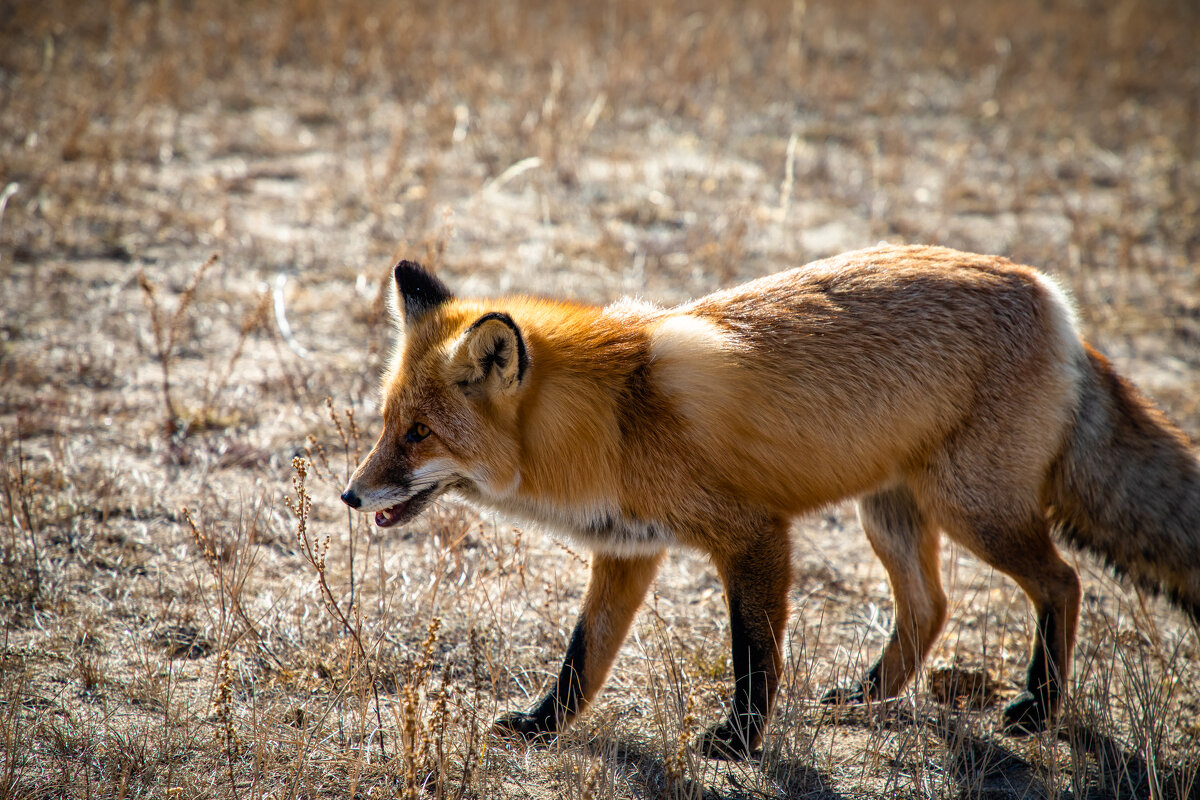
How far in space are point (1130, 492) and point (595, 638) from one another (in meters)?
1.84

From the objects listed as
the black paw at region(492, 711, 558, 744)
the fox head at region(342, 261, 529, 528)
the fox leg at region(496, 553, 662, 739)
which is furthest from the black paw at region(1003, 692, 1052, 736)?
the fox head at region(342, 261, 529, 528)

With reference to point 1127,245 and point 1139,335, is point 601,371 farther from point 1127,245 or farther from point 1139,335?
point 1127,245

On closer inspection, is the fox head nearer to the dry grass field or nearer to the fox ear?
the fox ear

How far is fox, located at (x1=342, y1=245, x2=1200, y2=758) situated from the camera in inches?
110

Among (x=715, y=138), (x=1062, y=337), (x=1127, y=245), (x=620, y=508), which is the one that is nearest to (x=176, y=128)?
(x=715, y=138)

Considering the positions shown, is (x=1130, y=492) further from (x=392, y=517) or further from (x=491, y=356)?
(x=392, y=517)

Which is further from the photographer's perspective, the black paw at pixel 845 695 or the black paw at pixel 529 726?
the black paw at pixel 845 695

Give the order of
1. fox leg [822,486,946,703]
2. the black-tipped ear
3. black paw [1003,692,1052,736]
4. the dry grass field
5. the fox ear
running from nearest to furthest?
the fox ear, the dry grass field, the black-tipped ear, black paw [1003,692,1052,736], fox leg [822,486,946,703]

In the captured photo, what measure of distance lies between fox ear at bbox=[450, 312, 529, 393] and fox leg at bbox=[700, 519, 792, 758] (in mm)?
860

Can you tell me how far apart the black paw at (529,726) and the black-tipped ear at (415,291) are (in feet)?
4.43

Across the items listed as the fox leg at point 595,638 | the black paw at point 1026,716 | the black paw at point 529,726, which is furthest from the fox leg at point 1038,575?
the black paw at point 529,726

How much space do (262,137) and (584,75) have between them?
319 centimetres

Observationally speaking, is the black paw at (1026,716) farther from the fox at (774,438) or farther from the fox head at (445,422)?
the fox head at (445,422)

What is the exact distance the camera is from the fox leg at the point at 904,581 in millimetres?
3324
